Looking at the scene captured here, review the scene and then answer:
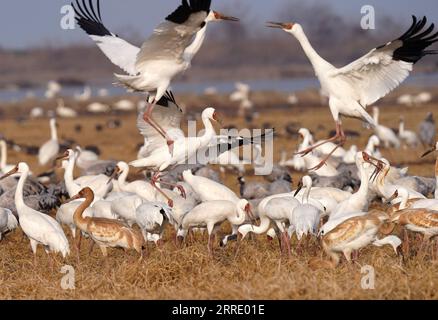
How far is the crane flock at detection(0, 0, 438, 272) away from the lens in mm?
7844

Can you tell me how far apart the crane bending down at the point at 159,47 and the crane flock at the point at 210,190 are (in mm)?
12

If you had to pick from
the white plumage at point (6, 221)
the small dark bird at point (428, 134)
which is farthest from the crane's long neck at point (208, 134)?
the small dark bird at point (428, 134)

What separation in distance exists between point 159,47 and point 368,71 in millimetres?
2092

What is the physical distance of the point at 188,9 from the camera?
8445 millimetres

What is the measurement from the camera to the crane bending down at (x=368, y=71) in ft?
30.5

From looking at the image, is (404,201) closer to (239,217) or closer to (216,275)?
(239,217)

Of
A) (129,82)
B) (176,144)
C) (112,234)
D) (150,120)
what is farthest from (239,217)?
(150,120)

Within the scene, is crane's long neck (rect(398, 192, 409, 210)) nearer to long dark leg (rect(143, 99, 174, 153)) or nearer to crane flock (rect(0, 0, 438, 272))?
crane flock (rect(0, 0, 438, 272))

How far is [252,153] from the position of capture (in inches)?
593

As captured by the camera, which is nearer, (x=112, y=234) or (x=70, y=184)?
(x=112, y=234)

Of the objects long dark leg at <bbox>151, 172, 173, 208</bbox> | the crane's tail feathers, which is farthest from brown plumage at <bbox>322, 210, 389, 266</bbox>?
the crane's tail feathers

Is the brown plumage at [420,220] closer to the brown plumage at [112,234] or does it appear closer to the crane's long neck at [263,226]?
the crane's long neck at [263,226]

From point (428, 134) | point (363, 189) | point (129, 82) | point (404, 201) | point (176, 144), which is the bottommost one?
point (404, 201)

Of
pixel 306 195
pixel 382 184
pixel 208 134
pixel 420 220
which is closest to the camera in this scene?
pixel 420 220
